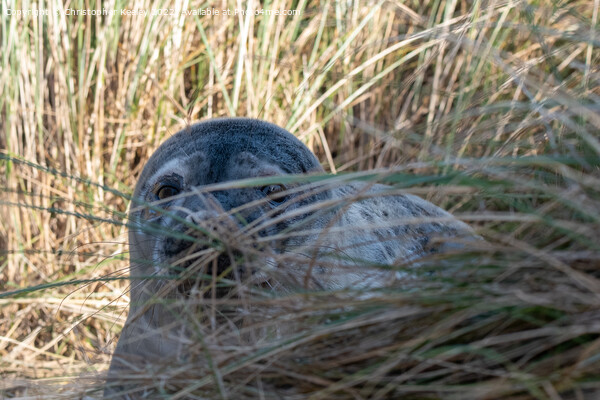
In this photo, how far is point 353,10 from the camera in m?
4.71

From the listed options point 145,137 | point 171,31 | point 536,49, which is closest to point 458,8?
point 536,49

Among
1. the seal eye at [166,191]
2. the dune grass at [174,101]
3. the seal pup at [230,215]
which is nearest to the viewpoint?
the seal pup at [230,215]

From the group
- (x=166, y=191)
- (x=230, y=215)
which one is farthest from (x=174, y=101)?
(x=230, y=215)

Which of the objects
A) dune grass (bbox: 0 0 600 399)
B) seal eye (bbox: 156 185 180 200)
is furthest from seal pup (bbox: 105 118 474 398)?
dune grass (bbox: 0 0 600 399)

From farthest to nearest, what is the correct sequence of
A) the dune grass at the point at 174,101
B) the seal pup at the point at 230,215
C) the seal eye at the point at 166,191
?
the seal eye at the point at 166,191
the dune grass at the point at 174,101
the seal pup at the point at 230,215

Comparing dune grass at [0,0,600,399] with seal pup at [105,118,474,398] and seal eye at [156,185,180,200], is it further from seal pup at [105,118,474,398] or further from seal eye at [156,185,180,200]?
seal eye at [156,185,180,200]

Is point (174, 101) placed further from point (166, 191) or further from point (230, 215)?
point (230, 215)

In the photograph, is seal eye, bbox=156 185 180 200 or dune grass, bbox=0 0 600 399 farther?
seal eye, bbox=156 185 180 200

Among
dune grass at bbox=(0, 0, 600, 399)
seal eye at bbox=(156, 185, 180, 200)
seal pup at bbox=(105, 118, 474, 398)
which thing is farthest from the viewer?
seal eye at bbox=(156, 185, 180, 200)

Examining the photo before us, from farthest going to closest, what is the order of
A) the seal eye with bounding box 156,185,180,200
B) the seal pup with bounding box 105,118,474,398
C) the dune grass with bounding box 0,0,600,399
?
1. the seal eye with bounding box 156,185,180,200
2. the dune grass with bounding box 0,0,600,399
3. the seal pup with bounding box 105,118,474,398

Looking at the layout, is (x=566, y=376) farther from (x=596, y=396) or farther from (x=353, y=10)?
(x=353, y=10)

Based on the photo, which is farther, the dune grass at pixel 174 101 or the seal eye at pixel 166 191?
the seal eye at pixel 166 191

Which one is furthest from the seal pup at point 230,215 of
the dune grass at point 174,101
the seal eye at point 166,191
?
the dune grass at point 174,101

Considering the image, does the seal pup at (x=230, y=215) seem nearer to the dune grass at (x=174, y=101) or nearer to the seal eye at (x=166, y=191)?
the seal eye at (x=166, y=191)
